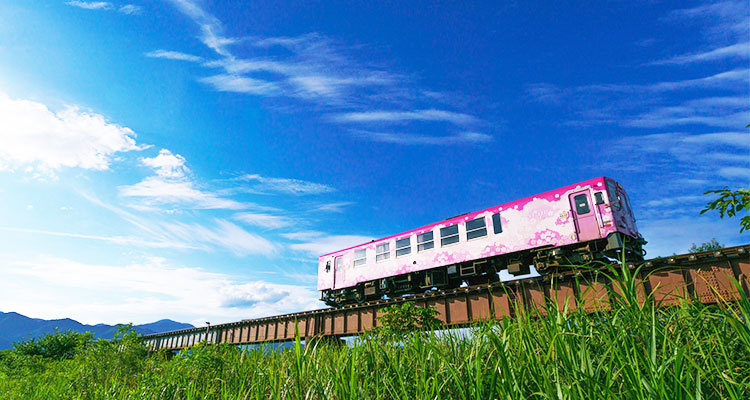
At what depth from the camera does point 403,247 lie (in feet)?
65.7

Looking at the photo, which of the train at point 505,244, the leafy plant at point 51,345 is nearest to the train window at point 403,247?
the train at point 505,244

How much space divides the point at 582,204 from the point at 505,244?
3377 mm

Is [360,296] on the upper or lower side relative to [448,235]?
lower

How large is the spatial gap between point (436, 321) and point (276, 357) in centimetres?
749

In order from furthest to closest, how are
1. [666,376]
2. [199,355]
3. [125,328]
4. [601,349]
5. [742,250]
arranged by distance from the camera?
[125,328], [742,250], [199,355], [601,349], [666,376]

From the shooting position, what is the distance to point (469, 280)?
1789 cm

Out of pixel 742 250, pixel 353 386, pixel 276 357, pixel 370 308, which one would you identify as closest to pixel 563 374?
pixel 353 386

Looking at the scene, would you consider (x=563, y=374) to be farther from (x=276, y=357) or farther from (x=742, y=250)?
(x=742, y=250)

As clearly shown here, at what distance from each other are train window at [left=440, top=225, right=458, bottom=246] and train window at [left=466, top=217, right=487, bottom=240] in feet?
2.11

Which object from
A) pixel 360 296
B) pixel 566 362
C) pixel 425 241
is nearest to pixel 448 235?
pixel 425 241

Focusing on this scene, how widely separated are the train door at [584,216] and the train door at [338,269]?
43.8 ft

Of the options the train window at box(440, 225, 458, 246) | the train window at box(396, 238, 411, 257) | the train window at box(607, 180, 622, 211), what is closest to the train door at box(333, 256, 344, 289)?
the train window at box(396, 238, 411, 257)

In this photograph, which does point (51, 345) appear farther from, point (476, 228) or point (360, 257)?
point (476, 228)

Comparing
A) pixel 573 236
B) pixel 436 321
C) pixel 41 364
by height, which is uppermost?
pixel 573 236
